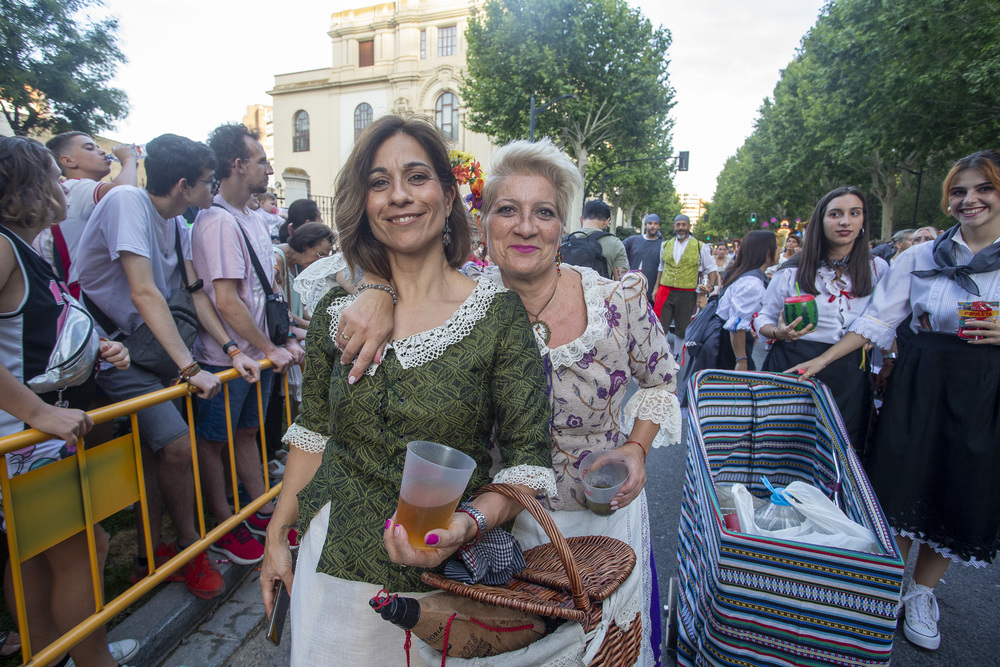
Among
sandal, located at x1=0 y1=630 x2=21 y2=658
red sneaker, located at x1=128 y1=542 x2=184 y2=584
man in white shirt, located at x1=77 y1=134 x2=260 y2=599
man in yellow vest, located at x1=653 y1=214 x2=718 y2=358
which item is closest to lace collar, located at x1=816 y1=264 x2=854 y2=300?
man in white shirt, located at x1=77 y1=134 x2=260 y2=599

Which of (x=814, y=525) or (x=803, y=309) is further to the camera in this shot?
(x=803, y=309)

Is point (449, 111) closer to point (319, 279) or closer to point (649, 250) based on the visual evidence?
point (649, 250)

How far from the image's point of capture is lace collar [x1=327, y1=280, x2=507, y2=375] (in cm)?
135

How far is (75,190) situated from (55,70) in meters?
16.6

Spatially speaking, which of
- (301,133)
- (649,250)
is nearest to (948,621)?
(649,250)

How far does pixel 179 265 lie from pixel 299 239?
1.52 metres

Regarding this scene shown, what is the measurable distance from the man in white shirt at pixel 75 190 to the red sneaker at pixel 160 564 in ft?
4.47

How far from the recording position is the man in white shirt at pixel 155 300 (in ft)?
8.15

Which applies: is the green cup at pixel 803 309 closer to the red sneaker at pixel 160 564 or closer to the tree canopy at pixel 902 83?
the red sneaker at pixel 160 564

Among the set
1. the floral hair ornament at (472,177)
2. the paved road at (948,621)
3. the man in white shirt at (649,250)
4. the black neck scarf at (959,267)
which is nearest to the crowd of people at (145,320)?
the paved road at (948,621)

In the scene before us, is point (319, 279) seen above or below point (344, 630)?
above

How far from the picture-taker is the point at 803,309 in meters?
2.85

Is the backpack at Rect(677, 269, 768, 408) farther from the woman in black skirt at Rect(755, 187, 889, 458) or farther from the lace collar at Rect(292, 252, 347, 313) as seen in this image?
the lace collar at Rect(292, 252, 347, 313)

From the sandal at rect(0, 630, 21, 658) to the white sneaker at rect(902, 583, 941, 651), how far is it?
4.00 m
